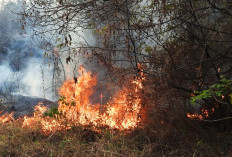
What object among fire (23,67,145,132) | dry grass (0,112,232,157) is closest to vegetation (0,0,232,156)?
dry grass (0,112,232,157)

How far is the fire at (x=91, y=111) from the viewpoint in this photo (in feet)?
20.7

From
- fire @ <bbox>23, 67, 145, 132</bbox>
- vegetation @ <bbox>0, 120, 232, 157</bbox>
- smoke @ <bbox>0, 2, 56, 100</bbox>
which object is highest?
smoke @ <bbox>0, 2, 56, 100</bbox>

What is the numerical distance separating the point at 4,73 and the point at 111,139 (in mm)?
14121

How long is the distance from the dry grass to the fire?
388 millimetres

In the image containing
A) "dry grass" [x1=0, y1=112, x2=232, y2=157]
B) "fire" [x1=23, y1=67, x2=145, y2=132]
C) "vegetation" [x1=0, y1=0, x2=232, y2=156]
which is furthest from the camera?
"fire" [x1=23, y1=67, x2=145, y2=132]

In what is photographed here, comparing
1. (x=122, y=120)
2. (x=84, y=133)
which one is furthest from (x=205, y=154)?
(x=84, y=133)

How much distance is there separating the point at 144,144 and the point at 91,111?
95.2 inches

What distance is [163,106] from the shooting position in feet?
19.3

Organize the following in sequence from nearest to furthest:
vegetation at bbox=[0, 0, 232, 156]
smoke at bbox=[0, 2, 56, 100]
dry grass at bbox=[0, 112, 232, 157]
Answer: dry grass at bbox=[0, 112, 232, 157]
vegetation at bbox=[0, 0, 232, 156]
smoke at bbox=[0, 2, 56, 100]

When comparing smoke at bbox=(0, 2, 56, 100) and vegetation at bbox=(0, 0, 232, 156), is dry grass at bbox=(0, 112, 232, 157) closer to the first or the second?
vegetation at bbox=(0, 0, 232, 156)

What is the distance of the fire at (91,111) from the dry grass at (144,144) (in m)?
0.39

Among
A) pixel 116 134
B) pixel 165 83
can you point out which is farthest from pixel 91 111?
pixel 165 83

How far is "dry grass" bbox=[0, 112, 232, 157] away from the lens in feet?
16.5

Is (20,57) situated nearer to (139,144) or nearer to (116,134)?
(116,134)
